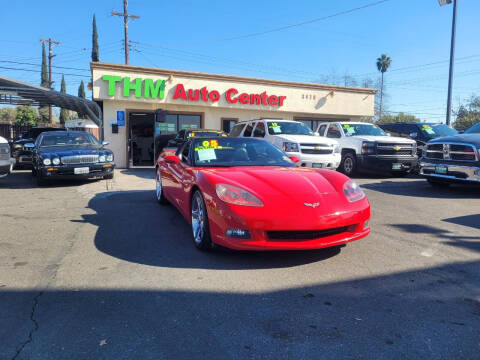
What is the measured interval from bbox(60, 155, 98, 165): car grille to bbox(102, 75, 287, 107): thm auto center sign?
A: 6.42 metres

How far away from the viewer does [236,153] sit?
17.0 ft

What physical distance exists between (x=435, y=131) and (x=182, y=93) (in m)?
10.2

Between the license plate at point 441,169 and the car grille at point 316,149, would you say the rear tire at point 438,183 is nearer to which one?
the license plate at point 441,169

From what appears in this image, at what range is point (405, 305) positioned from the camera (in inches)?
109

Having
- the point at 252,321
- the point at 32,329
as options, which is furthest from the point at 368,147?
the point at 32,329

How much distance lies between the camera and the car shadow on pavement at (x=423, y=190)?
26.0ft

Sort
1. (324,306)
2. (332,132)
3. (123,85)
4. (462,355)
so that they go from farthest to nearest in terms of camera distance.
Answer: (123,85)
(332,132)
(324,306)
(462,355)

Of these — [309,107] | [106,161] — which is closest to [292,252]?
[106,161]

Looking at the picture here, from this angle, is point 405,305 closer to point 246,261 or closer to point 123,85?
point 246,261

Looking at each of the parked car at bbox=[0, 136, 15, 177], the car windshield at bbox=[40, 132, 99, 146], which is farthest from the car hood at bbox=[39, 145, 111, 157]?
the parked car at bbox=[0, 136, 15, 177]

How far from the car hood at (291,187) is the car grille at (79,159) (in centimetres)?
604

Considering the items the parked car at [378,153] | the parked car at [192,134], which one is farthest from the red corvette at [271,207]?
the parked car at [192,134]

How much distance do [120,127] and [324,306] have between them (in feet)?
47.7

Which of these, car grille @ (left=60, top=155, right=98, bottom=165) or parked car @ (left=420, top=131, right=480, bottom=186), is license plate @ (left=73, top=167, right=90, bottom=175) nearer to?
car grille @ (left=60, top=155, right=98, bottom=165)
